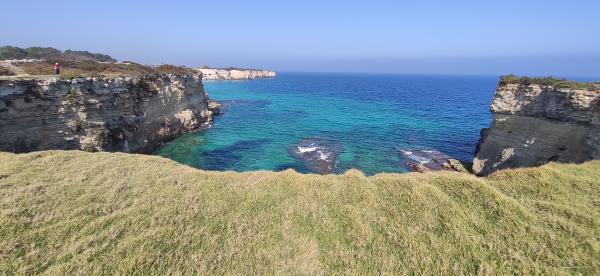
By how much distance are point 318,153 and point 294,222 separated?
28402 millimetres

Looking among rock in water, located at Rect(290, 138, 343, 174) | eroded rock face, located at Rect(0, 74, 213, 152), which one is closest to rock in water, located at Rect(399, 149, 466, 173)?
rock in water, located at Rect(290, 138, 343, 174)

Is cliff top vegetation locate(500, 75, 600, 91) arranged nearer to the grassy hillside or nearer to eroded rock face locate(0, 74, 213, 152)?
the grassy hillside

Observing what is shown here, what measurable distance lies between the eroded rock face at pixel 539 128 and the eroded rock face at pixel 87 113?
44.3 meters

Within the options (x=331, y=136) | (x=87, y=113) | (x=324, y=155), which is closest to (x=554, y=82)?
(x=324, y=155)

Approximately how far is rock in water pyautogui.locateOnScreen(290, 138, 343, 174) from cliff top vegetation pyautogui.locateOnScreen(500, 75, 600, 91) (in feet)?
74.0

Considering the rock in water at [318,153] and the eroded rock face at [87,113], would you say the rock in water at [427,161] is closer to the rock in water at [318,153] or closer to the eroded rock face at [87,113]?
the rock in water at [318,153]

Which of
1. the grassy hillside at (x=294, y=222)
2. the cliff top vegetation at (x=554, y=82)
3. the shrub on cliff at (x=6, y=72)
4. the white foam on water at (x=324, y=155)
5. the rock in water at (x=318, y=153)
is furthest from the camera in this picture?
the white foam on water at (x=324, y=155)

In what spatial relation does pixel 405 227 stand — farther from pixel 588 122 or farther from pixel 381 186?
pixel 588 122

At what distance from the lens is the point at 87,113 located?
3058 centimetres

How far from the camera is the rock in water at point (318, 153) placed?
3412cm

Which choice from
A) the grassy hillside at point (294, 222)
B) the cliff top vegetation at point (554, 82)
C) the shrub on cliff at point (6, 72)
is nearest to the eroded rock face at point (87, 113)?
the shrub on cliff at point (6, 72)

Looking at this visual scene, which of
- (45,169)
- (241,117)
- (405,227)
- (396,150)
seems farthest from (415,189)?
(241,117)

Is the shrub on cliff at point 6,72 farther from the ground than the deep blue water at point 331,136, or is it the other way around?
the shrub on cliff at point 6,72

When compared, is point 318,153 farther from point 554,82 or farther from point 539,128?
point 554,82
